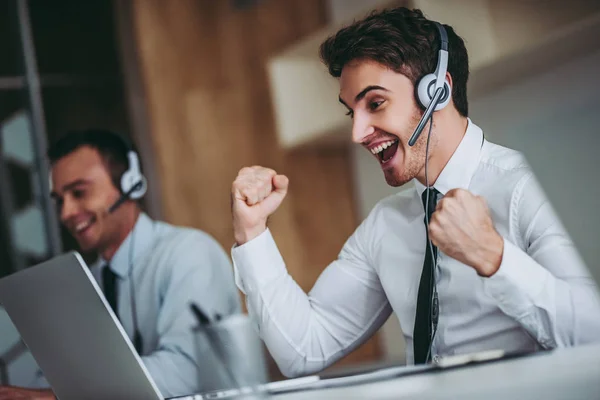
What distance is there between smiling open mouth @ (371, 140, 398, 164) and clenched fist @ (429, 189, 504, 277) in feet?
0.72

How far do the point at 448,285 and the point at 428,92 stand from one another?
29cm

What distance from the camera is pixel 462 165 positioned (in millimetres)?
1137

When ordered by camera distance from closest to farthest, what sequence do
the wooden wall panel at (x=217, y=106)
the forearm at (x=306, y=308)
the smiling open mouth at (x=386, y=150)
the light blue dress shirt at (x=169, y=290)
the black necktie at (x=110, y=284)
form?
the smiling open mouth at (x=386, y=150), the forearm at (x=306, y=308), the light blue dress shirt at (x=169, y=290), the black necktie at (x=110, y=284), the wooden wall panel at (x=217, y=106)

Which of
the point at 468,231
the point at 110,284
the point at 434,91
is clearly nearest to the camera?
the point at 468,231

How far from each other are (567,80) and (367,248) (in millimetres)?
917

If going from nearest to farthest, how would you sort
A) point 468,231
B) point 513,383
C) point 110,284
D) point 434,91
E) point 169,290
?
point 513,383 < point 468,231 < point 434,91 < point 169,290 < point 110,284

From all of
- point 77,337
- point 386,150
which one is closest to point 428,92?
point 386,150

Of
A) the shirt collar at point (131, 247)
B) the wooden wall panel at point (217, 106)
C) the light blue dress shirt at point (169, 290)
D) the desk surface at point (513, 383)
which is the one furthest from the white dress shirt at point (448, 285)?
the wooden wall panel at point (217, 106)

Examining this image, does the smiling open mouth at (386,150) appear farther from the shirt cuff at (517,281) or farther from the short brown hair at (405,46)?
the shirt cuff at (517,281)

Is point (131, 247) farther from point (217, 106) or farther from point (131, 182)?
point (217, 106)

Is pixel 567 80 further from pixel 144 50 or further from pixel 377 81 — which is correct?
pixel 144 50

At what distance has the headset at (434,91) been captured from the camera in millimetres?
1103

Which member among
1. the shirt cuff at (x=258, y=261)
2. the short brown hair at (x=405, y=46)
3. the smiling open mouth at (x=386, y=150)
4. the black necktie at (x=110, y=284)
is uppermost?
the short brown hair at (x=405, y=46)

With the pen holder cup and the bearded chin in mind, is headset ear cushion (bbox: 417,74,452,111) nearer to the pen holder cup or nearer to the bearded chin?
the bearded chin
